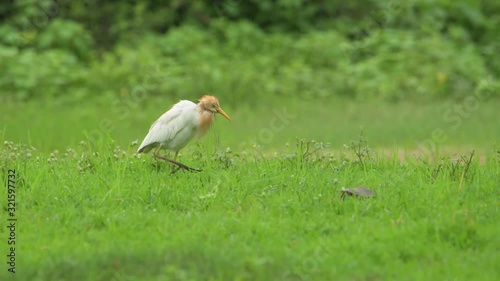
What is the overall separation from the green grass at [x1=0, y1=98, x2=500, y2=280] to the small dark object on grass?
81mm

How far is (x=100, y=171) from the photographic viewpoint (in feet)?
25.4

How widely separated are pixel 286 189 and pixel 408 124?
6525 millimetres

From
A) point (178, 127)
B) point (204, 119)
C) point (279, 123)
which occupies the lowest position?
point (178, 127)

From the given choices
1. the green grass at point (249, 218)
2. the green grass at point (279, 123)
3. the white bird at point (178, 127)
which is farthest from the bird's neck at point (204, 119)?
the green grass at point (279, 123)

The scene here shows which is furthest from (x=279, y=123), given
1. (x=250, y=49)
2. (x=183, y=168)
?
(x=183, y=168)

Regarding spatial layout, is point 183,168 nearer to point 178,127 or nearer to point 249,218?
point 178,127

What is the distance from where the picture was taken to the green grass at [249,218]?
5.64 meters

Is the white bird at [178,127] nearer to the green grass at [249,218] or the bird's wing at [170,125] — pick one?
the bird's wing at [170,125]

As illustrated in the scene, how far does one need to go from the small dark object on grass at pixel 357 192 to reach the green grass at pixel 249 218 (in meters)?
0.08

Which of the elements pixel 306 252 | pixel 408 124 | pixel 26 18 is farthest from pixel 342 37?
pixel 306 252

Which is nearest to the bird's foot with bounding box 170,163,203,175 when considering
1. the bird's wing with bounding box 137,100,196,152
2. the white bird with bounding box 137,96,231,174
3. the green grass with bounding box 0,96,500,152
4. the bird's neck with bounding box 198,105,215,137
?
the white bird with bounding box 137,96,231,174

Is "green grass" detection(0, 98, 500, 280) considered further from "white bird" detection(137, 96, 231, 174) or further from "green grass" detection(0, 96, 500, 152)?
Result: "green grass" detection(0, 96, 500, 152)

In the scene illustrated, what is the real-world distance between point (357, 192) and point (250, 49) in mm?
10541

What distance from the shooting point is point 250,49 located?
17.2 meters
